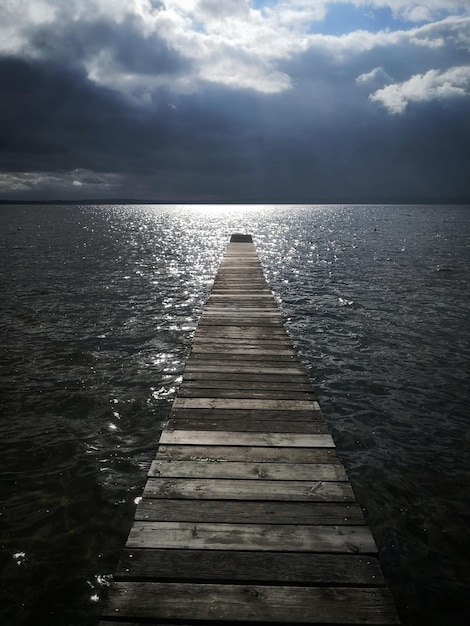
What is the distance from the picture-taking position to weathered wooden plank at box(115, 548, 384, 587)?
3127 millimetres

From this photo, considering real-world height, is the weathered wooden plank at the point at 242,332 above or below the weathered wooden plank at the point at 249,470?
below

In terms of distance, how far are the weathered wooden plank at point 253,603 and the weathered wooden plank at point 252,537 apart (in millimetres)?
364

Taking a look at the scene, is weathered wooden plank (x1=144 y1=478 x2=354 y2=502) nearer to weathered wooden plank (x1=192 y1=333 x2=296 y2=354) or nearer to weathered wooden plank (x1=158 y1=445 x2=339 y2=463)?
weathered wooden plank (x1=158 y1=445 x2=339 y2=463)

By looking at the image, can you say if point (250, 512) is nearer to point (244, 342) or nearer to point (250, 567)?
point (250, 567)


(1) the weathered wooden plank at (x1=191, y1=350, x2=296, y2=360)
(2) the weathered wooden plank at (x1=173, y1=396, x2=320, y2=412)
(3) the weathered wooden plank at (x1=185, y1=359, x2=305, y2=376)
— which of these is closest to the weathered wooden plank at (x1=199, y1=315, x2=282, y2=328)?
(1) the weathered wooden plank at (x1=191, y1=350, x2=296, y2=360)

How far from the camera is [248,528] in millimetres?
3633

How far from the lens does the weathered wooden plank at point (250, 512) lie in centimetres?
372

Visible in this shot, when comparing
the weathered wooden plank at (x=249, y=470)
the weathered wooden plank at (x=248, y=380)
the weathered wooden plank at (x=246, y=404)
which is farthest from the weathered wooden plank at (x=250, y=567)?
the weathered wooden plank at (x=248, y=380)

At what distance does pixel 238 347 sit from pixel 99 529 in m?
4.44

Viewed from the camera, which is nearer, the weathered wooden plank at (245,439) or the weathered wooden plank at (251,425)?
the weathered wooden plank at (245,439)

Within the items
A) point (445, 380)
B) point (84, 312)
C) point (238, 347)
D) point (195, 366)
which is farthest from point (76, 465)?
point (84, 312)

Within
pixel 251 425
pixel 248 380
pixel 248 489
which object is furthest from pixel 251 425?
pixel 248 380

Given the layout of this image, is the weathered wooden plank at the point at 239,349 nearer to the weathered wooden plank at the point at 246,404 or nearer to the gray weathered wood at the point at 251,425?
the weathered wooden plank at the point at 246,404

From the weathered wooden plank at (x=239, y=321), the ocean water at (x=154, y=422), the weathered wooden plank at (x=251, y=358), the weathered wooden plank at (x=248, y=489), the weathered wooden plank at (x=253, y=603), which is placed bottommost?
the ocean water at (x=154, y=422)
